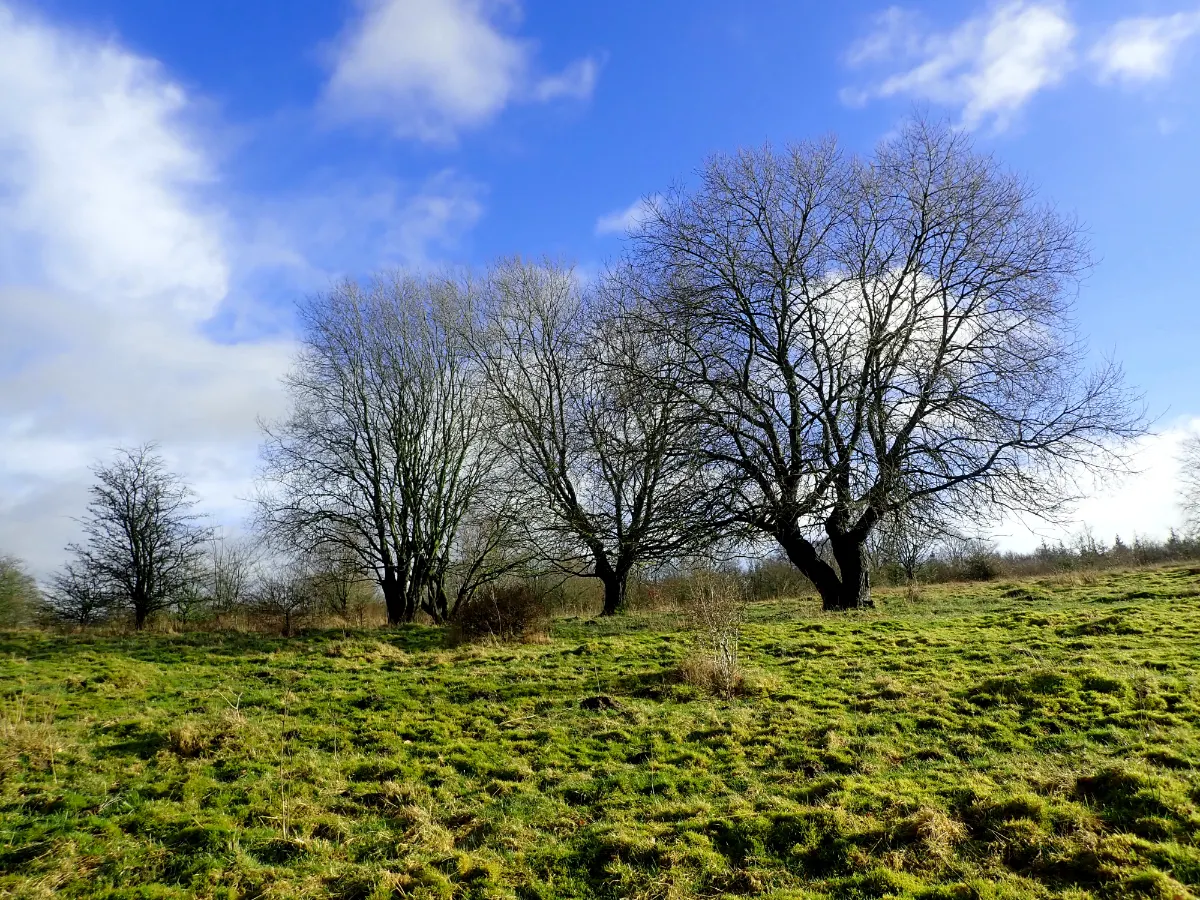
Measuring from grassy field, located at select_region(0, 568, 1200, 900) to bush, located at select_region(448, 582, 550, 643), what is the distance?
2.93 meters

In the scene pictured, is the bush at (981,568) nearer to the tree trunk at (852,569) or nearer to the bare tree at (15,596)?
the tree trunk at (852,569)

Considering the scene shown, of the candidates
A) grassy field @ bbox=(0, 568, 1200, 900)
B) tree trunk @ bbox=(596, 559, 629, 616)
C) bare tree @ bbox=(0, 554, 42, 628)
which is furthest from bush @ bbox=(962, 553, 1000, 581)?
bare tree @ bbox=(0, 554, 42, 628)

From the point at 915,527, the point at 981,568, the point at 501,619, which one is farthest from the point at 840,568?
the point at 981,568

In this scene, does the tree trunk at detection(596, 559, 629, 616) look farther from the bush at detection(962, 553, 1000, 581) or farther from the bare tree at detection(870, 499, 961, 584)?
the bush at detection(962, 553, 1000, 581)

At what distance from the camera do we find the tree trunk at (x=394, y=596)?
22.8 metres

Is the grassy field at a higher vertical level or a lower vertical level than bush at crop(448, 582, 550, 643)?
lower

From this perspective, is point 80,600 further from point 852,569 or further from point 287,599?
point 852,569

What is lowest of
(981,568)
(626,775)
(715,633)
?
(626,775)

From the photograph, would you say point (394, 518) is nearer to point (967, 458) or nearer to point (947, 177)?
point (967, 458)

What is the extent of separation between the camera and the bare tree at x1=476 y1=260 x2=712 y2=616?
1728cm

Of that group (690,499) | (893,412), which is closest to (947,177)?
(893,412)

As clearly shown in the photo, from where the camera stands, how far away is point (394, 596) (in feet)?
75.3

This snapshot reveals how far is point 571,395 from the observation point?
73.2 feet

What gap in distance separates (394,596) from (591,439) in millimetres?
9288
